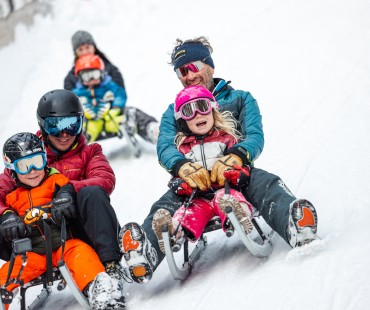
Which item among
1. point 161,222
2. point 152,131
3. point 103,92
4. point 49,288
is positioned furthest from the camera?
point 103,92

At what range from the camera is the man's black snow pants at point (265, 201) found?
14.0ft

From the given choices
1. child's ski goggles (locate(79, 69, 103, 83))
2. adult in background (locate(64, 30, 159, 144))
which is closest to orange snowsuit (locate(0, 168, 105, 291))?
adult in background (locate(64, 30, 159, 144))

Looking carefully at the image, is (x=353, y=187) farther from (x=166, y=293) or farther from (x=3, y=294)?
(x=3, y=294)

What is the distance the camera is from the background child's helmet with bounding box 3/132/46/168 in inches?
181

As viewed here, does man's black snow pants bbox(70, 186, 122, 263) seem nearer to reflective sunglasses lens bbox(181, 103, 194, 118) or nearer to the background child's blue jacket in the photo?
reflective sunglasses lens bbox(181, 103, 194, 118)

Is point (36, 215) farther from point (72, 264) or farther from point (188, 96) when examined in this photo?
point (188, 96)

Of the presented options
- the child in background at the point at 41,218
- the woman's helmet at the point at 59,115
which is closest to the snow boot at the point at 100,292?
the child in background at the point at 41,218

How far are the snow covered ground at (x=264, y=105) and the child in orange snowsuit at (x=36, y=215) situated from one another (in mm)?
375

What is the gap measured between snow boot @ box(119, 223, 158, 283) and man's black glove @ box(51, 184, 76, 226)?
14.7 inches

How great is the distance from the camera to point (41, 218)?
4.45 metres

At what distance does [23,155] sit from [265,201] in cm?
157

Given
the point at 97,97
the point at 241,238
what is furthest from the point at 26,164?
the point at 97,97

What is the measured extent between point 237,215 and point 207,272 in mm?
518

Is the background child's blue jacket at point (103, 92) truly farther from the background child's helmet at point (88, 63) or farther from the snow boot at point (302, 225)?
the snow boot at point (302, 225)
